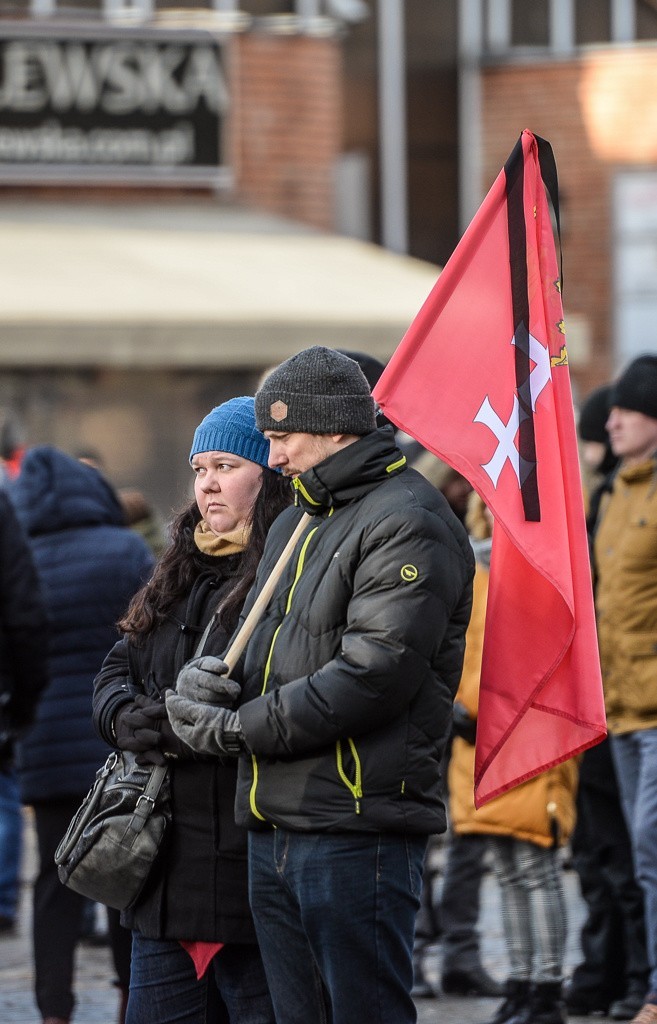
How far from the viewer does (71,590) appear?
5.98m

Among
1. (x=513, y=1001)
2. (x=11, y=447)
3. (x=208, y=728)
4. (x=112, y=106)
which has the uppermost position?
(x=112, y=106)

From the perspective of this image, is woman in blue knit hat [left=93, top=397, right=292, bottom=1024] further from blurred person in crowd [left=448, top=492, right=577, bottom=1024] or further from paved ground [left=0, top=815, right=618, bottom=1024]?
paved ground [left=0, top=815, right=618, bottom=1024]

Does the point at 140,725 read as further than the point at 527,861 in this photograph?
No

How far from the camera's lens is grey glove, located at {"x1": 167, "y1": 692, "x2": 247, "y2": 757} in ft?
12.2

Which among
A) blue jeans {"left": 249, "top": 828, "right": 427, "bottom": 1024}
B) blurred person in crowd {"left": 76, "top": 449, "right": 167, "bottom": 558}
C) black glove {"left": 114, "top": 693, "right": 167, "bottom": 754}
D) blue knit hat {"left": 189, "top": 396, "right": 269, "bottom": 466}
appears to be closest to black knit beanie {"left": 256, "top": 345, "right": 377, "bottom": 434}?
blue knit hat {"left": 189, "top": 396, "right": 269, "bottom": 466}

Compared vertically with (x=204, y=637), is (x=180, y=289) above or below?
below

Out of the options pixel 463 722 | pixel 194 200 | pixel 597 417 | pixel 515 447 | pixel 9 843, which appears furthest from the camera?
pixel 194 200

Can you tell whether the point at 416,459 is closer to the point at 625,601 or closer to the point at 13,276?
the point at 625,601

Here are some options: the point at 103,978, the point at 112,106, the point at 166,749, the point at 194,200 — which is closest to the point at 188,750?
the point at 166,749

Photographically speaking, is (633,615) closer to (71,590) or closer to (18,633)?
(71,590)

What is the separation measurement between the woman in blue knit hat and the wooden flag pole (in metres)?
0.20

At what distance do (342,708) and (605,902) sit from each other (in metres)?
2.90

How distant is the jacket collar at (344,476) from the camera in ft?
12.6

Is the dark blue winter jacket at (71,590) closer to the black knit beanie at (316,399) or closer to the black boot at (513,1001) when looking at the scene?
the black boot at (513,1001)
